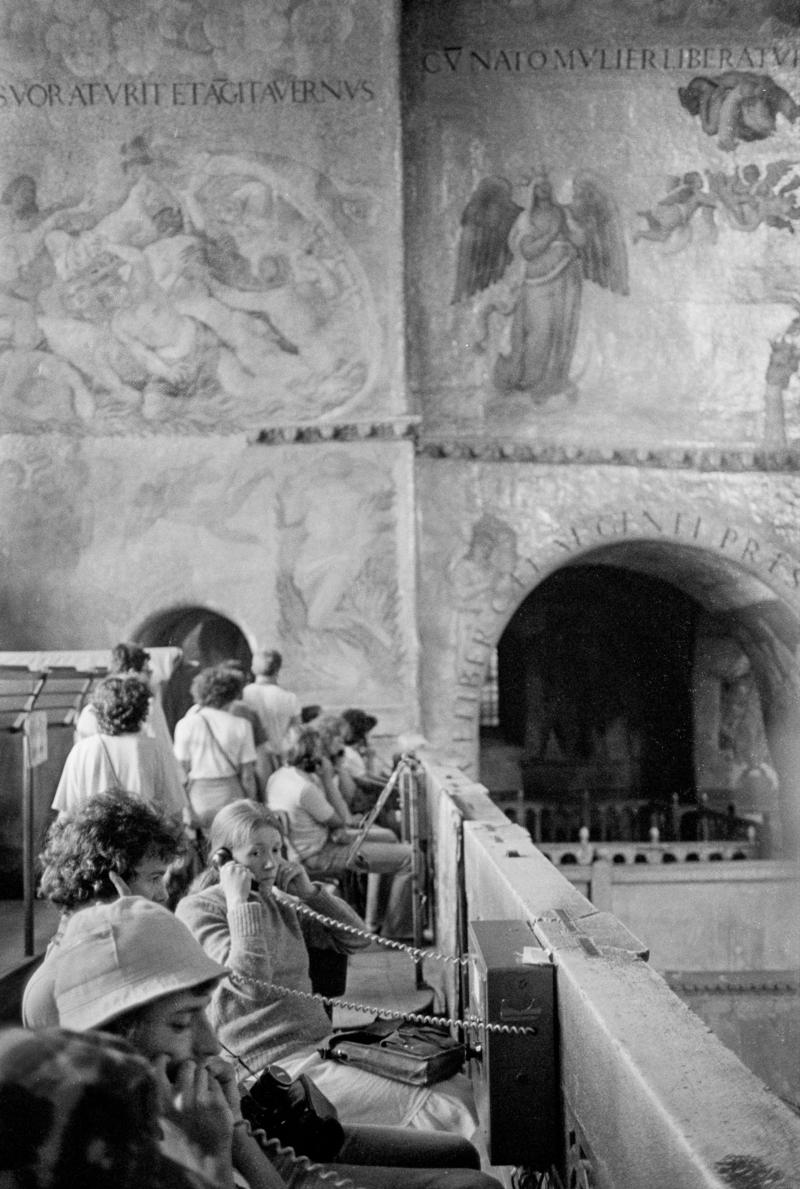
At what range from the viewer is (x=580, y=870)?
1354cm

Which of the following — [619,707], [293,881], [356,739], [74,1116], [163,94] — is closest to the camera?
[74,1116]


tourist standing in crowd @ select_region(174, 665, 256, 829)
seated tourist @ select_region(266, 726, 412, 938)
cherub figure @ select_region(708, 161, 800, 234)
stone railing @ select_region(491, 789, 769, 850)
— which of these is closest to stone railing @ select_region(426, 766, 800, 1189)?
seated tourist @ select_region(266, 726, 412, 938)

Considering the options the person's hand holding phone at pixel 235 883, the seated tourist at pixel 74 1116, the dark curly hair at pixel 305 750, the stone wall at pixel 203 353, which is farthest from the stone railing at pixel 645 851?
the seated tourist at pixel 74 1116

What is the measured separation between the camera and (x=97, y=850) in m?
3.32

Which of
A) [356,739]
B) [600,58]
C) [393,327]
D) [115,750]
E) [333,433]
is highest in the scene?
[600,58]

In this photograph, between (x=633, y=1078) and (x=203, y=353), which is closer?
(x=633, y=1078)

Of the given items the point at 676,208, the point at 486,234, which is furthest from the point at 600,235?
the point at 486,234

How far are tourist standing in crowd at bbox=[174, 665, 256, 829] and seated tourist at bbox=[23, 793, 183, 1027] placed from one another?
12.1 feet

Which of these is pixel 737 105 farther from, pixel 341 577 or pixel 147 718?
pixel 147 718

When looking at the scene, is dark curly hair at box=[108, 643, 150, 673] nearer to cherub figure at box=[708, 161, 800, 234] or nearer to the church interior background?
the church interior background

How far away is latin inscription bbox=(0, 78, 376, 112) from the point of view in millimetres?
13148

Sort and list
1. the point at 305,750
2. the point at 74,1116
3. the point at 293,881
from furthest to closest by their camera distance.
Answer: the point at 305,750 → the point at 293,881 → the point at 74,1116

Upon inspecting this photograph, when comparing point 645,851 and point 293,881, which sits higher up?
point 293,881

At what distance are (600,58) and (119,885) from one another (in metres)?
13.2
